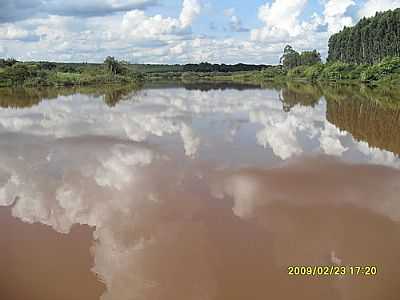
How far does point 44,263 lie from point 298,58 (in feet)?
373

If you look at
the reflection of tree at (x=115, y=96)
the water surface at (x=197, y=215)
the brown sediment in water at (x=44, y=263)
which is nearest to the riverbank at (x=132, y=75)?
the reflection of tree at (x=115, y=96)

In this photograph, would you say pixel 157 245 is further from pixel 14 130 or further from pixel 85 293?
pixel 14 130

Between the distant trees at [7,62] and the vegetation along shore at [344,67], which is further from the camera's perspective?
the distant trees at [7,62]

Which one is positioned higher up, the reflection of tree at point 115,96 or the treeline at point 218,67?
the treeline at point 218,67

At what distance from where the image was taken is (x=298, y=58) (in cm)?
11469

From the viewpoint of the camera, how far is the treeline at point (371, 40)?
70625mm

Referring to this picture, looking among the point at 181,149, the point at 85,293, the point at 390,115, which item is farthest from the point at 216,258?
the point at 390,115

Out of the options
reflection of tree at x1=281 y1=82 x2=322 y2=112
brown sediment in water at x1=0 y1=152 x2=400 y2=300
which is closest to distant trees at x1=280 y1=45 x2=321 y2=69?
reflection of tree at x1=281 y1=82 x2=322 y2=112

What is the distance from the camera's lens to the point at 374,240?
8453mm

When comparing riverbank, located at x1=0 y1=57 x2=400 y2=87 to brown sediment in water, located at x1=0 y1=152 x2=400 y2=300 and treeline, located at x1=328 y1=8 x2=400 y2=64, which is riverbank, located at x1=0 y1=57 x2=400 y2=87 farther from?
brown sediment in water, located at x1=0 y1=152 x2=400 y2=300

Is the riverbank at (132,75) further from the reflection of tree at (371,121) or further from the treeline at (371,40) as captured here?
the reflection of tree at (371,121)
